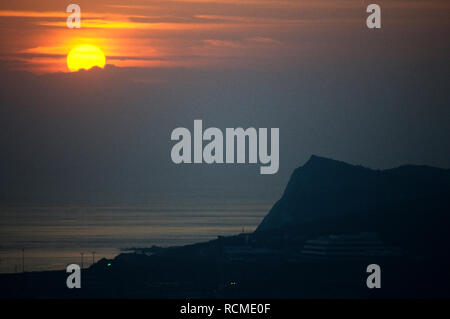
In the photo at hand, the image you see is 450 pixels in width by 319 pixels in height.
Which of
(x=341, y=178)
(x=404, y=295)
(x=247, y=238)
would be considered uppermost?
(x=341, y=178)

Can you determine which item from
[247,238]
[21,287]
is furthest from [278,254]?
[21,287]

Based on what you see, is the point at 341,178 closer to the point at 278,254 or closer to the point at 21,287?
the point at 278,254

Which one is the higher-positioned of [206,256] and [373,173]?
[373,173]

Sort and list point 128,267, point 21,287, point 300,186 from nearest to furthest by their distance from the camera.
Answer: point 21,287 → point 128,267 → point 300,186

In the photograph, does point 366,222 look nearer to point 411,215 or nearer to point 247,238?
point 411,215
